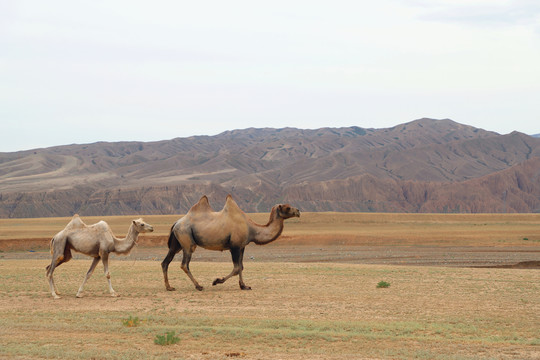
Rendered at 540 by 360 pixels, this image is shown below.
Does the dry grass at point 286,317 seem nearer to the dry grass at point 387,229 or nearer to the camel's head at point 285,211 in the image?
the camel's head at point 285,211

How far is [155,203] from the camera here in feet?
427

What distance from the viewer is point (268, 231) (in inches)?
752

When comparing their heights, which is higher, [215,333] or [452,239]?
[215,333]

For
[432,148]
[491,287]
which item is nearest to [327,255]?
[491,287]

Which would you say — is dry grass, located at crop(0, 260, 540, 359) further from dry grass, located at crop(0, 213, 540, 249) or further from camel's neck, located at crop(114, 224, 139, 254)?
dry grass, located at crop(0, 213, 540, 249)

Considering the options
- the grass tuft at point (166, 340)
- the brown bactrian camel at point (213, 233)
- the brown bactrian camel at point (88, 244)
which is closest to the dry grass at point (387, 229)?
the brown bactrian camel at point (213, 233)

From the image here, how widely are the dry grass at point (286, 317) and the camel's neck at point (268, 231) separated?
1444 millimetres

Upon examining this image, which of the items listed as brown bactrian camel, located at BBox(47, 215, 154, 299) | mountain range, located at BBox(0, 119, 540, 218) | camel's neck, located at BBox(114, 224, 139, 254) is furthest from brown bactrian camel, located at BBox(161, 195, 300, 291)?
mountain range, located at BBox(0, 119, 540, 218)

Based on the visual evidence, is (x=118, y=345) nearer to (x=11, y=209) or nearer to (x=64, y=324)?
(x=64, y=324)

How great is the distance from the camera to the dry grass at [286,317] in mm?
10906

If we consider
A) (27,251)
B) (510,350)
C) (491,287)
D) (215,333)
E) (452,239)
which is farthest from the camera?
(452,239)

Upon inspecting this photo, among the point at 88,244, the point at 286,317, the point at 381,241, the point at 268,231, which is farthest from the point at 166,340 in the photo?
the point at 381,241

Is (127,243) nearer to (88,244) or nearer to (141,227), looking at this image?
(141,227)

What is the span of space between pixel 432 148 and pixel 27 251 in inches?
5638
